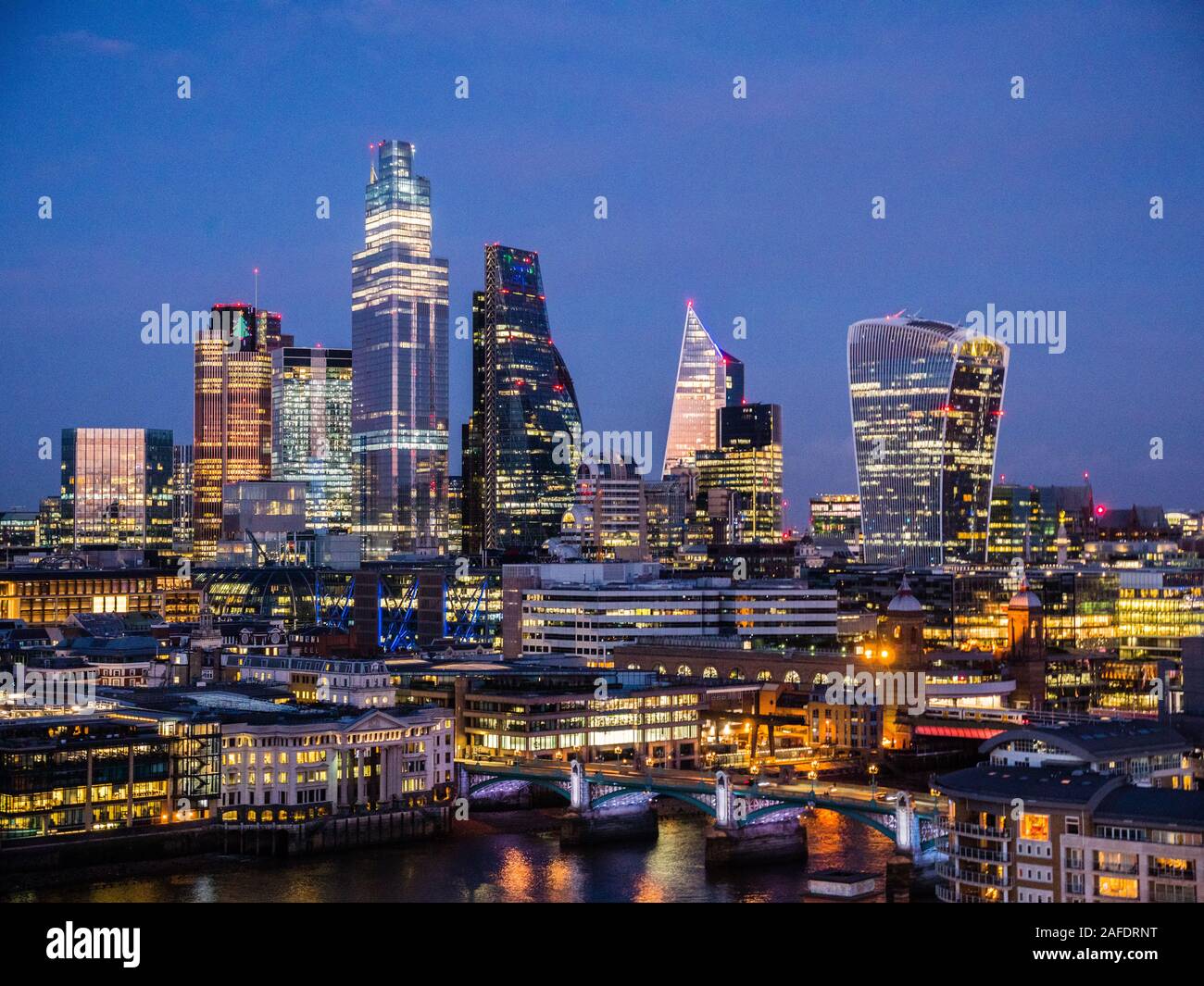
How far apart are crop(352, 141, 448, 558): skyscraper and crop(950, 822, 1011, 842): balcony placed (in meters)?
151

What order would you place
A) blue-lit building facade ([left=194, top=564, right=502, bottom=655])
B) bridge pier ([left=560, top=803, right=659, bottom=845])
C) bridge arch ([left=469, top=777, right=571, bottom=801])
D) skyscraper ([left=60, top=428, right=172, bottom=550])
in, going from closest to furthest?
bridge pier ([left=560, top=803, right=659, bottom=845]) < bridge arch ([left=469, top=777, right=571, bottom=801]) < blue-lit building facade ([left=194, top=564, right=502, bottom=655]) < skyscraper ([left=60, top=428, right=172, bottom=550])

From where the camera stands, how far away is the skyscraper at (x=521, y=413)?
176 metres

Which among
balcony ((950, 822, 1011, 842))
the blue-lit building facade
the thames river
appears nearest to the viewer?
balcony ((950, 822, 1011, 842))

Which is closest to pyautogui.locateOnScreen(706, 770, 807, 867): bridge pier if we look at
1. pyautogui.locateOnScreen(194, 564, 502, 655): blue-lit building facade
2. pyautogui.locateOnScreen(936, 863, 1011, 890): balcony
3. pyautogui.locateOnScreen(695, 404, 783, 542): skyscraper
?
pyautogui.locateOnScreen(936, 863, 1011, 890): balcony

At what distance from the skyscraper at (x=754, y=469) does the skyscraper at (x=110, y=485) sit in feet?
204

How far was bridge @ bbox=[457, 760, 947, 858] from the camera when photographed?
42250 millimetres

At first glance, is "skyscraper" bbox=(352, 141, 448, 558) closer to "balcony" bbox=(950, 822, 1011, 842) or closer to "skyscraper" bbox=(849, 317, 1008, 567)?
"skyscraper" bbox=(849, 317, 1008, 567)

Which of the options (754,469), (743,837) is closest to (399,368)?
(754,469)

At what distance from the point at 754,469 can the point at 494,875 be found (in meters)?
149

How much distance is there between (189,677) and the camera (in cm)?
7025

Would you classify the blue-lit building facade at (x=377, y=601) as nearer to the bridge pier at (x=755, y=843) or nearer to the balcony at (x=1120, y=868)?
the bridge pier at (x=755, y=843)

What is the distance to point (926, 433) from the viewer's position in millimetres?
151375

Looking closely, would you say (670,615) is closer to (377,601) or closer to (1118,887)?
(377,601)
